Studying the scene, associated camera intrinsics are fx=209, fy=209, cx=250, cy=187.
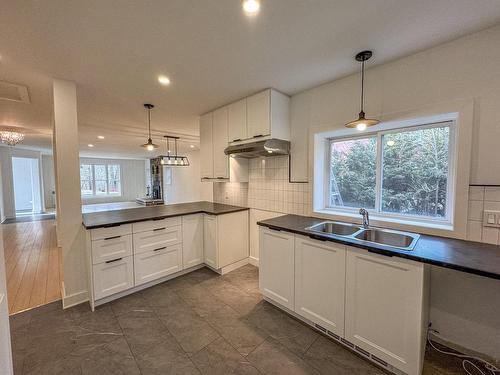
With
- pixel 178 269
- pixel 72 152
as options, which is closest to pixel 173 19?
pixel 72 152

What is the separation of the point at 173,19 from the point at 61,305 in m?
2.98

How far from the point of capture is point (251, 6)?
1.26 m

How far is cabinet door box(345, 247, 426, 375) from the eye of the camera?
1323 millimetres

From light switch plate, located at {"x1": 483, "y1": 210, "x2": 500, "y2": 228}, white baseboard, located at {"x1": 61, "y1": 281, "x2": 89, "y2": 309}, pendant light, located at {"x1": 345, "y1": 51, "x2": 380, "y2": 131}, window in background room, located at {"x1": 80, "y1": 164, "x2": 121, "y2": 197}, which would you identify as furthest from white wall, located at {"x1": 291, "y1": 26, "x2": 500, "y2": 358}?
window in background room, located at {"x1": 80, "y1": 164, "x2": 121, "y2": 197}

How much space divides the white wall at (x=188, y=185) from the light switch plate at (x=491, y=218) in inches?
259

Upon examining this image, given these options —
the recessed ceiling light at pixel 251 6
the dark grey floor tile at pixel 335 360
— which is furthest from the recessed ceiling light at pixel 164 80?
the dark grey floor tile at pixel 335 360

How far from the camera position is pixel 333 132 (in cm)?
239

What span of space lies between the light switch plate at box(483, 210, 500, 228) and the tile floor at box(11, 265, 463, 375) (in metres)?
1.05

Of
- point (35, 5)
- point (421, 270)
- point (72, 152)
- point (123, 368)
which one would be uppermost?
point (35, 5)

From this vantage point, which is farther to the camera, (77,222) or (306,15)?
(77,222)

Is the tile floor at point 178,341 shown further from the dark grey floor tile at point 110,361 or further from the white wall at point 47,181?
the white wall at point 47,181

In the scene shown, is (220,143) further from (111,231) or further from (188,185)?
(188,185)

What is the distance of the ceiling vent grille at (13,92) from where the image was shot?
2387 mm

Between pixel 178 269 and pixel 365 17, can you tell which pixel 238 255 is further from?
pixel 365 17
